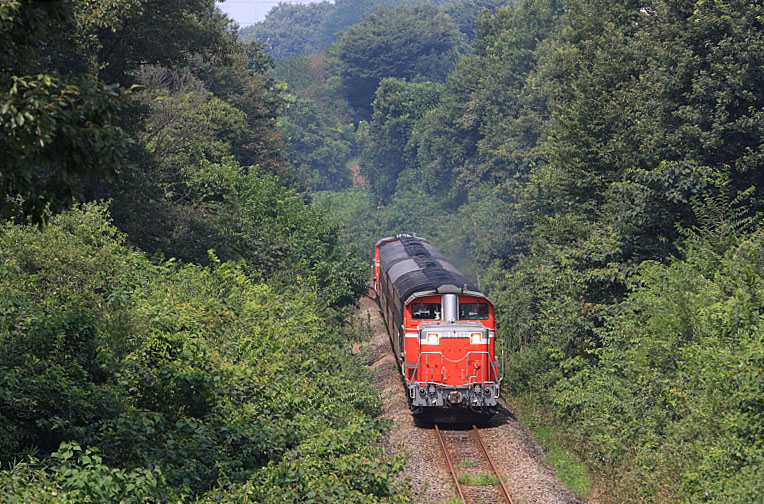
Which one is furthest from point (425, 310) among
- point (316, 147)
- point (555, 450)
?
point (316, 147)

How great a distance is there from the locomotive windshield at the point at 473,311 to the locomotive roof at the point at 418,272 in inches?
14.1

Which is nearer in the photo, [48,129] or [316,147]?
[48,129]

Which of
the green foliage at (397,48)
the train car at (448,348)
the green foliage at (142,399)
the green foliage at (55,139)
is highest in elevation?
the green foliage at (397,48)

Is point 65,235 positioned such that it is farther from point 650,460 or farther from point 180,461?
point 650,460

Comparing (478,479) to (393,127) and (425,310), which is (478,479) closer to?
(425,310)

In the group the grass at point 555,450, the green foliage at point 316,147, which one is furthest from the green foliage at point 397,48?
the grass at point 555,450

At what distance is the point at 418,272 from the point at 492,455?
24.7 feet

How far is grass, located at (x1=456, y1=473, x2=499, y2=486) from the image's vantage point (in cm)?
1672

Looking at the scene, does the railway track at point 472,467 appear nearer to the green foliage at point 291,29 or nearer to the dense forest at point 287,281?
the dense forest at point 287,281

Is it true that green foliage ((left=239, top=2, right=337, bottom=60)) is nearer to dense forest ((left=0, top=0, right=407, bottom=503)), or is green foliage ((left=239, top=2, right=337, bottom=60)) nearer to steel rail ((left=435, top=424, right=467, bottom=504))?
dense forest ((left=0, top=0, right=407, bottom=503))

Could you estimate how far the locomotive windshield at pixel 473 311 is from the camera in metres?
20.9

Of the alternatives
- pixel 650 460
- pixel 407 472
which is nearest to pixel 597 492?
pixel 650 460

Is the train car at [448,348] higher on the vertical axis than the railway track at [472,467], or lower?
higher

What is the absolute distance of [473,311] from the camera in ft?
68.8
